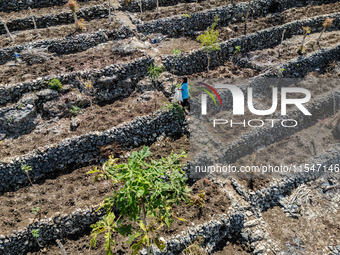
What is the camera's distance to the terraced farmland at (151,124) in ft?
26.1

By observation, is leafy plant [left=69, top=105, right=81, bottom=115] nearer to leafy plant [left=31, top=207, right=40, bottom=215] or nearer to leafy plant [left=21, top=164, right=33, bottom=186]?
leafy plant [left=21, top=164, right=33, bottom=186]

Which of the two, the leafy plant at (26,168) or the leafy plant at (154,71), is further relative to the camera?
the leafy plant at (154,71)

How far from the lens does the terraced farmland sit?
7.96m

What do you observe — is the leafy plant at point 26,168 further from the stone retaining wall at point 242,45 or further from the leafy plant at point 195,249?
the stone retaining wall at point 242,45

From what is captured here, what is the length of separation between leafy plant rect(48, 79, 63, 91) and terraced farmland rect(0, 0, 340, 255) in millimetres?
53

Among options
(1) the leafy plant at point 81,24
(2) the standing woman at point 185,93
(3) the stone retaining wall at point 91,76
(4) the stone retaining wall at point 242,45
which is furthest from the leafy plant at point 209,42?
(1) the leafy plant at point 81,24

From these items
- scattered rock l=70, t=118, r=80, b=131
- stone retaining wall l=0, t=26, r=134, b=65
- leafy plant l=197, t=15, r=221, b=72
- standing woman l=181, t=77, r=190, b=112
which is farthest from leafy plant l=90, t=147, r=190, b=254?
stone retaining wall l=0, t=26, r=134, b=65

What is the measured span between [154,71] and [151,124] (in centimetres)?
335

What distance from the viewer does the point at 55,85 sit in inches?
424

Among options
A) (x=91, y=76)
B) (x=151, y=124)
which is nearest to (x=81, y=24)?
(x=91, y=76)

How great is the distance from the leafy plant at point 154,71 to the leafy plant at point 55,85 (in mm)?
4315

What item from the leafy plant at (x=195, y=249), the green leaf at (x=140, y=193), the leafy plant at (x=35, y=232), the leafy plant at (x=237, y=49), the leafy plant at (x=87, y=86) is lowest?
the leafy plant at (x=195, y=249)

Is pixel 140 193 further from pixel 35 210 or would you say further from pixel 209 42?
pixel 209 42

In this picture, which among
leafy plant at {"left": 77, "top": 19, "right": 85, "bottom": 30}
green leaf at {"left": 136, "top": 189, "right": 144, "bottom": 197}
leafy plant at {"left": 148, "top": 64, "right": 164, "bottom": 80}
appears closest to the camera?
green leaf at {"left": 136, "top": 189, "right": 144, "bottom": 197}
